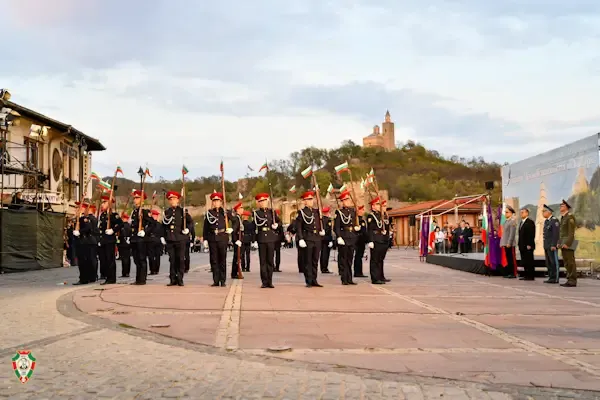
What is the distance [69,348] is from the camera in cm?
709

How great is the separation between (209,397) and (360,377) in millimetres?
1422

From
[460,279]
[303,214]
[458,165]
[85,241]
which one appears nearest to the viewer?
[303,214]

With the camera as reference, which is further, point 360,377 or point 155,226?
point 155,226

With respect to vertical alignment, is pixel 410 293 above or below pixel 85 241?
below

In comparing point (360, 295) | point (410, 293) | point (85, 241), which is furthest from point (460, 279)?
point (85, 241)

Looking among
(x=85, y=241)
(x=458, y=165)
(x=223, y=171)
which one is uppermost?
(x=458, y=165)

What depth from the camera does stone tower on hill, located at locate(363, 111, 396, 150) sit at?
177000 millimetres

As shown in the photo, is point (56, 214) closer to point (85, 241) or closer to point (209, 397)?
point (85, 241)

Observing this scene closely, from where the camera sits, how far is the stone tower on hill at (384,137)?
177 metres

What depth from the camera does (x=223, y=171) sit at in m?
16.4

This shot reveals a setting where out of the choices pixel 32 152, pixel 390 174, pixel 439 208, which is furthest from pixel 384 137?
pixel 32 152

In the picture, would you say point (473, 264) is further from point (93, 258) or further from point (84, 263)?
point (84, 263)

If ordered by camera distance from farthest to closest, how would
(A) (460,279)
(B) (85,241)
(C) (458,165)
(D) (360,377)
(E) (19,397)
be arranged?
(C) (458,165) → (A) (460,279) → (B) (85,241) → (D) (360,377) → (E) (19,397)

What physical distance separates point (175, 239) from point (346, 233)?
4.02m
